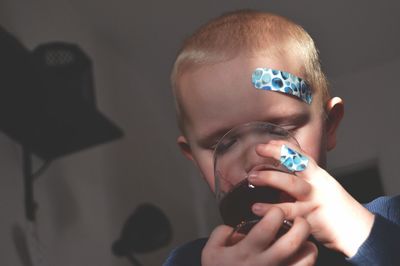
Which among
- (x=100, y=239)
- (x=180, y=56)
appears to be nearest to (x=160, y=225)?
(x=100, y=239)

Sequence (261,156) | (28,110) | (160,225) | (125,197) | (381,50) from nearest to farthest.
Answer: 1. (261,156)
2. (28,110)
3. (160,225)
4. (125,197)
5. (381,50)

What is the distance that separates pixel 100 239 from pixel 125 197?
1.00 ft

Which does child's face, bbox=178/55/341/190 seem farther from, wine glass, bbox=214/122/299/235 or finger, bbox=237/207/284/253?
finger, bbox=237/207/284/253

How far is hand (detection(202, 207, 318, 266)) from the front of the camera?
0.58 meters

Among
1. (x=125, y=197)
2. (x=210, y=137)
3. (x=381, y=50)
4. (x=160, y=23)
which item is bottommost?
(x=125, y=197)

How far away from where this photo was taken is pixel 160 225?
210 cm

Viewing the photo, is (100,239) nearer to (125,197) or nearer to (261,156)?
(125,197)

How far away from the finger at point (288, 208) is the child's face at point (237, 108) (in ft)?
0.54

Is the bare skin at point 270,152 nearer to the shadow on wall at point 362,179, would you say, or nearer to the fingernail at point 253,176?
the fingernail at point 253,176

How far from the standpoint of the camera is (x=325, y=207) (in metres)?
0.65

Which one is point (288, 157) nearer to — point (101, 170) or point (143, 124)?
point (101, 170)

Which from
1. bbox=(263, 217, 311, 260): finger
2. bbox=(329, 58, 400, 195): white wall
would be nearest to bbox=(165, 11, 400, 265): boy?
bbox=(263, 217, 311, 260): finger

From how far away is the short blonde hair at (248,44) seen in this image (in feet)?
2.89

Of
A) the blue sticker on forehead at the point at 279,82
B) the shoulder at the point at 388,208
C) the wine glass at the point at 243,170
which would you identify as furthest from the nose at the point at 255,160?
the shoulder at the point at 388,208
